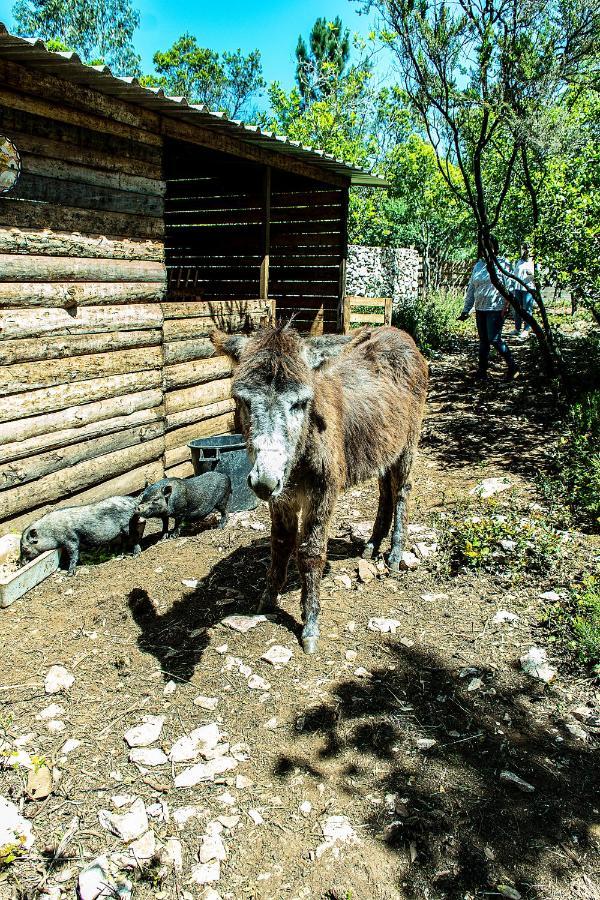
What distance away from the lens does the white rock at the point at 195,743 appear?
9.98 feet

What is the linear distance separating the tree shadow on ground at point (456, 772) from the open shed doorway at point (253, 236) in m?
7.20

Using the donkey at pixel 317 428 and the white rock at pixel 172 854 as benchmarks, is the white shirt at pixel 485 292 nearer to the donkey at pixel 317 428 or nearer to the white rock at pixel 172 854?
the donkey at pixel 317 428

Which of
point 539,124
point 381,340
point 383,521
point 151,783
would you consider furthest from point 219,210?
point 151,783

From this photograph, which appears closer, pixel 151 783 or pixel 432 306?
pixel 151 783

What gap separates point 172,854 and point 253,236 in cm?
936

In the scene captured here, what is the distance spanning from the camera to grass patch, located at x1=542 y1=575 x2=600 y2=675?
3798 mm

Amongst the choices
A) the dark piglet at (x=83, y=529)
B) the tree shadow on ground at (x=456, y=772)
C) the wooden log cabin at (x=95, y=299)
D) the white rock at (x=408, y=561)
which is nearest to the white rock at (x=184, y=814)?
the tree shadow on ground at (x=456, y=772)

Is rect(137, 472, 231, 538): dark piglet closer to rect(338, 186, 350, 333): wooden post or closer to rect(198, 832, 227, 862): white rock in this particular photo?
rect(198, 832, 227, 862): white rock

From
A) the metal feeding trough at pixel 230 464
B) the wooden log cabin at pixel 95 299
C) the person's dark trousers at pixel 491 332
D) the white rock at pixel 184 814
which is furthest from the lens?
the person's dark trousers at pixel 491 332

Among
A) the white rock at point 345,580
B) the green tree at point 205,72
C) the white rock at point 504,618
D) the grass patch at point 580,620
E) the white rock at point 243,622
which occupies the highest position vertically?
the green tree at point 205,72

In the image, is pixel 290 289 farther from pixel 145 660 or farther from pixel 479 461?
pixel 145 660

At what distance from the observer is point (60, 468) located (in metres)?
5.43

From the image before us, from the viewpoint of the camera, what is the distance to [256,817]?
271 centimetres

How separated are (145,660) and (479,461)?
528 cm
